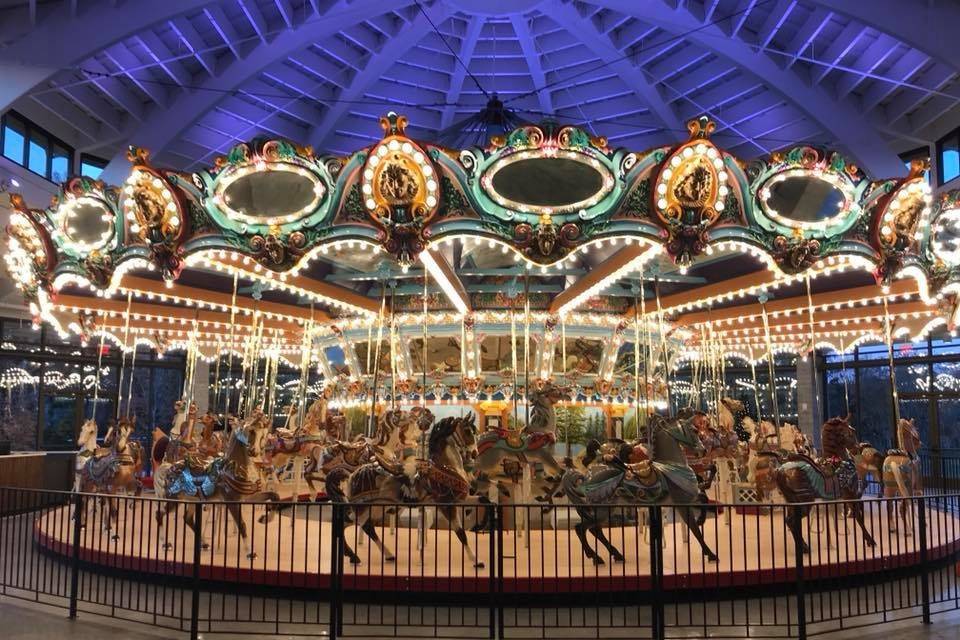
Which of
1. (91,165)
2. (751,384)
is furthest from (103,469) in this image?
(751,384)

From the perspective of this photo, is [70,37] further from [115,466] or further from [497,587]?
[497,587]

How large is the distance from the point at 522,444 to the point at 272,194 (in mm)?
3696

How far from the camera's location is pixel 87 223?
8.85 metres

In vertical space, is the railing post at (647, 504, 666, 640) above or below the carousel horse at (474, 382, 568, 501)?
below

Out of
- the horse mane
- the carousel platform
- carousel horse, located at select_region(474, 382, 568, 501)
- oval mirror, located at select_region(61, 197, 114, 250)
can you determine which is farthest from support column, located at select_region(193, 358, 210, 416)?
the horse mane

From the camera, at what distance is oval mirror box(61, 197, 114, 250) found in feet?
28.3

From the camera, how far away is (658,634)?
18.4 ft

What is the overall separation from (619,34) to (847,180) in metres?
8.84

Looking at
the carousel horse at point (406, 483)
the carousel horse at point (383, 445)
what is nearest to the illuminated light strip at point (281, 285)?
the carousel horse at point (383, 445)

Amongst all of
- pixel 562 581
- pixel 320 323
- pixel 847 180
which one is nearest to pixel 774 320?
pixel 847 180

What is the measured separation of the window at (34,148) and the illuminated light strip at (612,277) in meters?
9.80

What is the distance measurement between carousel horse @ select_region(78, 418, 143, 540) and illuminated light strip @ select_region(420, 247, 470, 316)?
4.48 m

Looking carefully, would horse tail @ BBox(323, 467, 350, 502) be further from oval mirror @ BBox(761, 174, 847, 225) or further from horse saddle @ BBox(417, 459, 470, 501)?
oval mirror @ BBox(761, 174, 847, 225)

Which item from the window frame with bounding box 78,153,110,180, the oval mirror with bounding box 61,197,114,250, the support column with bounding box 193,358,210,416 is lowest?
the support column with bounding box 193,358,210,416
